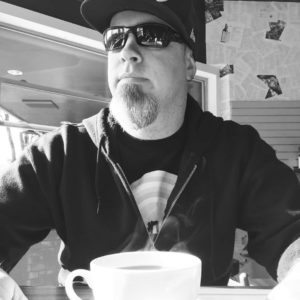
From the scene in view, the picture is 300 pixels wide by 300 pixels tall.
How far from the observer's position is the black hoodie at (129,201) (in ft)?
2.81

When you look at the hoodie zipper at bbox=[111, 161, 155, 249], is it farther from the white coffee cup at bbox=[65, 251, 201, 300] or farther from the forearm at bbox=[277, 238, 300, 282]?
the white coffee cup at bbox=[65, 251, 201, 300]

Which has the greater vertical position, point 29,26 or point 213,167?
point 29,26

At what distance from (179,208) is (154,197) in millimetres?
62

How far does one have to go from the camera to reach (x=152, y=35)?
3.24 ft

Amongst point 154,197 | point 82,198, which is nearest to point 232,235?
point 154,197

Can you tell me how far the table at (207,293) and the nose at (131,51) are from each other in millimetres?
577

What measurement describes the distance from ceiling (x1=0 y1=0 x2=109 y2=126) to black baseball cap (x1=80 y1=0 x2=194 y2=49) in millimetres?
816

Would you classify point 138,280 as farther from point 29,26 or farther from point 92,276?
point 29,26

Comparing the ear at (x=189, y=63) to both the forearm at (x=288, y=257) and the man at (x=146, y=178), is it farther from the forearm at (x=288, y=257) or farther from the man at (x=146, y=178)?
the forearm at (x=288, y=257)

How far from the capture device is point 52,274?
206 centimetres

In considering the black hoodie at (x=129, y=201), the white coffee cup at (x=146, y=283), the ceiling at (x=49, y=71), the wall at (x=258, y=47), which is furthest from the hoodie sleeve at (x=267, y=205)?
the wall at (x=258, y=47)

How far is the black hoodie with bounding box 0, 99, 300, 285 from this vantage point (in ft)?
2.81

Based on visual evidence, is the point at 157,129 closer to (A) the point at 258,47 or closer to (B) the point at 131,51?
(B) the point at 131,51

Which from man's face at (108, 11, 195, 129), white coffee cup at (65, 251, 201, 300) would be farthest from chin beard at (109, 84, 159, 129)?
white coffee cup at (65, 251, 201, 300)
